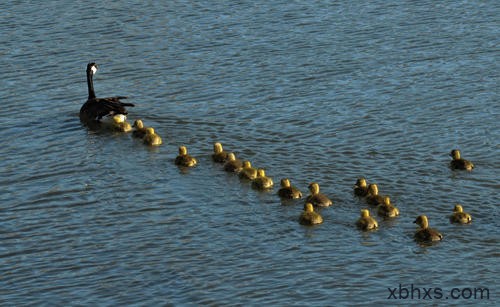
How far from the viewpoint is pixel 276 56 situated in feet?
114

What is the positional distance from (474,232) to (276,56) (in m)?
14.1

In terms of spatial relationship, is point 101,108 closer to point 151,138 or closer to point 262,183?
point 151,138

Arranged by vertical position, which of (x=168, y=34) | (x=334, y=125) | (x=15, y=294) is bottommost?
(x=15, y=294)

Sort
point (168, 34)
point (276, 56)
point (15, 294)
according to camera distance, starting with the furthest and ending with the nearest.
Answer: point (168, 34) < point (276, 56) < point (15, 294)

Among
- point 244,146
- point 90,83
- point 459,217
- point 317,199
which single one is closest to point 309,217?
point 317,199

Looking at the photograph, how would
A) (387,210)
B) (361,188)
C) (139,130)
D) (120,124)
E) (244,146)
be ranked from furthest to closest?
1. (120,124)
2. (139,130)
3. (244,146)
4. (361,188)
5. (387,210)

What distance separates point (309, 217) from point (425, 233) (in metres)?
2.40

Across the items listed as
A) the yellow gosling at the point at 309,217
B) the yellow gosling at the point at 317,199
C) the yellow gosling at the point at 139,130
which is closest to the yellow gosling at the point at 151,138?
the yellow gosling at the point at 139,130

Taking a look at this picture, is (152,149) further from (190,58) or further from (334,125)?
(190,58)

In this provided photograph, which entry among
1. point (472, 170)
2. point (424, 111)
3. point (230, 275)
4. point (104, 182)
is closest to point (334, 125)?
point (424, 111)

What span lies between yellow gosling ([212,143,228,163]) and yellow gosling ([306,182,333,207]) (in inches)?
135

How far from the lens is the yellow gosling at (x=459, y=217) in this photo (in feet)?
73.2

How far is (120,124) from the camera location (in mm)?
29828

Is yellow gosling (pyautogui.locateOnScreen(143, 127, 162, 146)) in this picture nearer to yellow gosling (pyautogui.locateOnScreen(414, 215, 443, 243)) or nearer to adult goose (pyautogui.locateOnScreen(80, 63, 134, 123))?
adult goose (pyautogui.locateOnScreen(80, 63, 134, 123))
